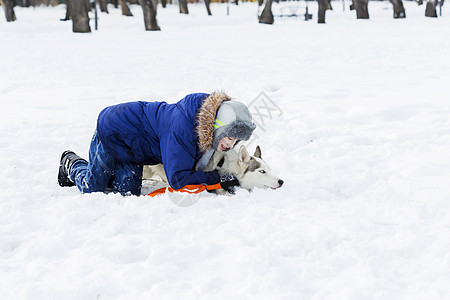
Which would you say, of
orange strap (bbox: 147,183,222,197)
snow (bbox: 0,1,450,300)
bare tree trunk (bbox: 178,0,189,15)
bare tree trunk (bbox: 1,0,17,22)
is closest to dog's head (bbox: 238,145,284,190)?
snow (bbox: 0,1,450,300)

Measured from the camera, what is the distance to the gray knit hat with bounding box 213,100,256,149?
11.9 feet

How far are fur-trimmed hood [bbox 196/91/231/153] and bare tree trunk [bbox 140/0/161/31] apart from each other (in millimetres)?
17831

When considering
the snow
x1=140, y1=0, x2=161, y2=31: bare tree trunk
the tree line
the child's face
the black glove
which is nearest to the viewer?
the snow

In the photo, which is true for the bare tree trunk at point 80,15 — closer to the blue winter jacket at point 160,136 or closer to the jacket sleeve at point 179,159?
the blue winter jacket at point 160,136

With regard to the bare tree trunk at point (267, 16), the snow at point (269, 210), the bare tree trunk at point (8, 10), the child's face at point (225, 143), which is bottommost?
the snow at point (269, 210)

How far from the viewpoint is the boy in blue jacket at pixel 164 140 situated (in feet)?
12.0

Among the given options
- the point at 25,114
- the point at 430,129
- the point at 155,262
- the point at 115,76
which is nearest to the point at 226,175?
the point at 155,262

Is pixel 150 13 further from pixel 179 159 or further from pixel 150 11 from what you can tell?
pixel 179 159

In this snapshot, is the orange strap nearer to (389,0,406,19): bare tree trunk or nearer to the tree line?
the tree line

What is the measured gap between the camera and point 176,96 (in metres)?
8.13

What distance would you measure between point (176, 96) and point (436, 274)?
5.98 m

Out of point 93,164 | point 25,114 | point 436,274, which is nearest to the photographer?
point 436,274

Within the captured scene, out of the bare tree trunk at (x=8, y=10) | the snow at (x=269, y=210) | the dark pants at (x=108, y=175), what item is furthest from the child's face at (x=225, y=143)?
the bare tree trunk at (x=8, y=10)

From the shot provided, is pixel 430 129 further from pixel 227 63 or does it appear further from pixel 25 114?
pixel 227 63
